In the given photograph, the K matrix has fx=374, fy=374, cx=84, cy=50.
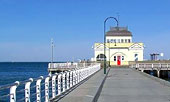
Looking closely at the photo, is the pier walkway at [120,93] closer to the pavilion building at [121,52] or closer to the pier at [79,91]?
the pier at [79,91]

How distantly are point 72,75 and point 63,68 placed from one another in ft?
141

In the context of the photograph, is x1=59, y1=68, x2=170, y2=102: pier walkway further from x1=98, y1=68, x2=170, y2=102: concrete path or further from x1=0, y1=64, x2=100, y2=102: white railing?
x1=0, y1=64, x2=100, y2=102: white railing

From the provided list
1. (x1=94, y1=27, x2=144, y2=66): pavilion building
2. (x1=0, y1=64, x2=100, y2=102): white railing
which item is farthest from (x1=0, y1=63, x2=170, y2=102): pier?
(x1=94, y1=27, x2=144, y2=66): pavilion building

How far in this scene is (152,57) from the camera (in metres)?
102

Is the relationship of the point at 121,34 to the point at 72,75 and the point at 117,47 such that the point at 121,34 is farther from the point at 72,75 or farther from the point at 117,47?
the point at 72,75

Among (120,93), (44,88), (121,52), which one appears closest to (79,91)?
(44,88)

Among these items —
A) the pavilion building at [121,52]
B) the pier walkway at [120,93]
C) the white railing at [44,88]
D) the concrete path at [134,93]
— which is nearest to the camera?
the white railing at [44,88]

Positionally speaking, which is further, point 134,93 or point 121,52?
point 121,52

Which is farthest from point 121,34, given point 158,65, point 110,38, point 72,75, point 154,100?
point 154,100

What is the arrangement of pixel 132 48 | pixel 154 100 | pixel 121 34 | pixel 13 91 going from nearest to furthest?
pixel 13 91
pixel 154 100
pixel 132 48
pixel 121 34

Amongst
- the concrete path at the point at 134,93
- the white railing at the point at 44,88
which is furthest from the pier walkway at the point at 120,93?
the white railing at the point at 44,88

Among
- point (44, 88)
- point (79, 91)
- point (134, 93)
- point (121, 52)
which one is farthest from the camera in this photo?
point (121, 52)

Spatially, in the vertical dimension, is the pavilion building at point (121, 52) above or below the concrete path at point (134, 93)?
above

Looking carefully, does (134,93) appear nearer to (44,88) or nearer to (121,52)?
(44,88)
